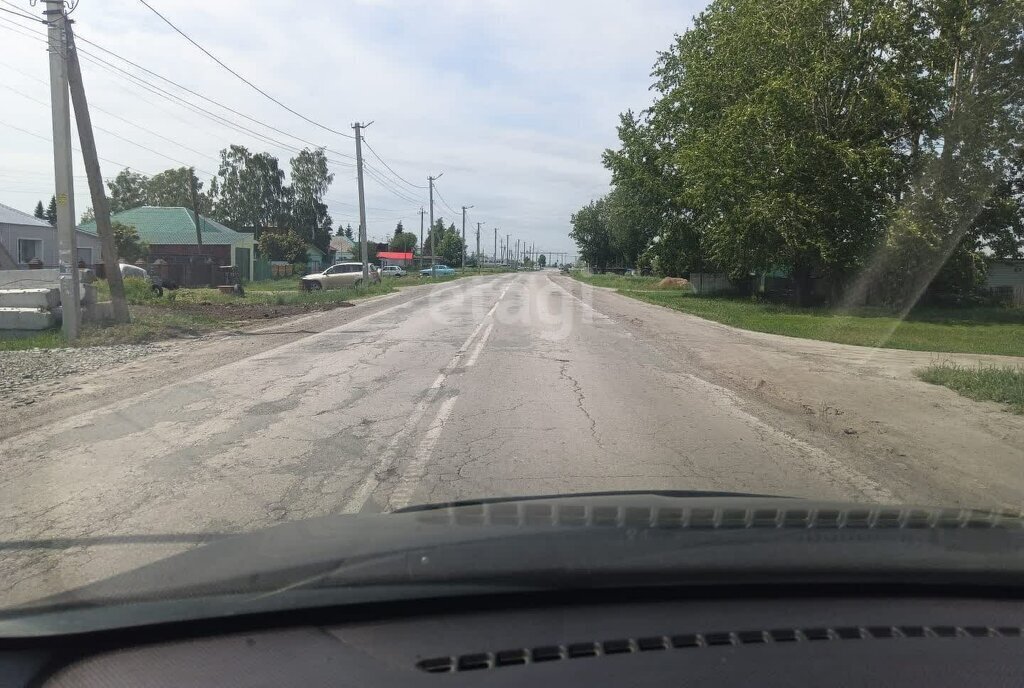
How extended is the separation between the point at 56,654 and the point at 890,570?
9.59ft

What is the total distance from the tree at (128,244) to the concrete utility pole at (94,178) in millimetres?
38038

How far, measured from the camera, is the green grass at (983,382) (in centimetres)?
1073

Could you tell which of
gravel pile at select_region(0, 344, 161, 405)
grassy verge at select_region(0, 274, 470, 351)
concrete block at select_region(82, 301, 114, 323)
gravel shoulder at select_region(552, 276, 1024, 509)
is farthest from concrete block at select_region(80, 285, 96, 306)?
gravel shoulder at select_region(552, 276, 1024, 509)

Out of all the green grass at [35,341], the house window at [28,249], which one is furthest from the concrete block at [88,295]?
the house window at [28,249]

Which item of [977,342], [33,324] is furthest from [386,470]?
[977,342]

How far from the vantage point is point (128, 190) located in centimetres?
9362

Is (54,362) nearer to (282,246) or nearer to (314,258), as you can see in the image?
(282,246)

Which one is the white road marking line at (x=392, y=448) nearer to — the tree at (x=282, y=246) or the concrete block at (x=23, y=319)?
the concrete block at (x=23, y=319)

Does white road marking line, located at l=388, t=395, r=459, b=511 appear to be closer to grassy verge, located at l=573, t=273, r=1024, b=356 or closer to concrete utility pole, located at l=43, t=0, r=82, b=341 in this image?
concrete utility pole, located at l=43, t=0, r=82, b=341

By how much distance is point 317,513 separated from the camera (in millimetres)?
5582

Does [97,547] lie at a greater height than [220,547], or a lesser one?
lesser

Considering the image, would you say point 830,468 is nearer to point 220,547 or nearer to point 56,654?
point 220,547

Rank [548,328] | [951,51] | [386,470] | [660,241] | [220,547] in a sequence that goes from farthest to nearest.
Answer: [660,241] → [951,51] → [548,328] → [386,470] → [220,547]

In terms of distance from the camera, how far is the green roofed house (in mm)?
60500
